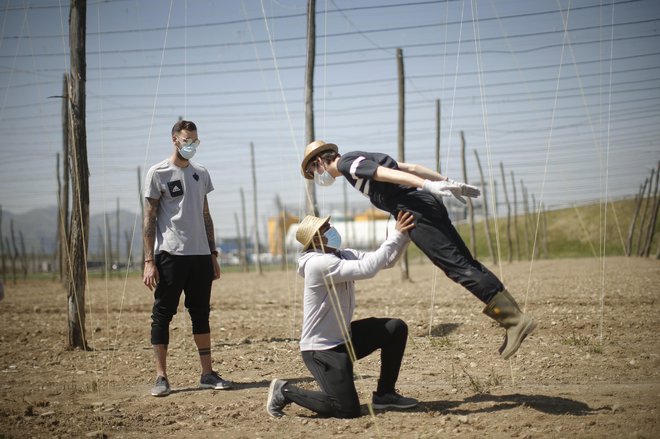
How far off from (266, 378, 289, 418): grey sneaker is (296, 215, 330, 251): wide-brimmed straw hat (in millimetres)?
1005

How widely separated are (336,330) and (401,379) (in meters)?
1.38

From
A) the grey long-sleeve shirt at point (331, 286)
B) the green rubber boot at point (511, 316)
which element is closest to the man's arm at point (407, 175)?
the grey long-sleeve shirt at point (331, 286)

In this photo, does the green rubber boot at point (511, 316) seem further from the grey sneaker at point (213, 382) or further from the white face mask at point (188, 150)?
the white face mask at point (188, 150)

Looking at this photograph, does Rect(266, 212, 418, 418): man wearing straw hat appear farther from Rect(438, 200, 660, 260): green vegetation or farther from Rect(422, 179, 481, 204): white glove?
Rect(438, 200, 660, 260): green vegetation

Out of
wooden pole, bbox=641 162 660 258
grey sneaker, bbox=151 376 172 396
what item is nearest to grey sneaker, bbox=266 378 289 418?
grey sneaker, bbox=151 376 172 396

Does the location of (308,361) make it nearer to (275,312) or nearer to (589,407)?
(589,407)

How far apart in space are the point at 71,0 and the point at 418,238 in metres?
5.81

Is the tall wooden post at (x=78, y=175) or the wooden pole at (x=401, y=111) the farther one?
the wooden pole at (x=401, y=111)

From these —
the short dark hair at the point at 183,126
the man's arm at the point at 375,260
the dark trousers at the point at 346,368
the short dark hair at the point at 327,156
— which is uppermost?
the short dark hair at the point at 183,126

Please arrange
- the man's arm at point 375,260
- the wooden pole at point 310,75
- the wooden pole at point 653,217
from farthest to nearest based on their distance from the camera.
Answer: the wooden pole at point 653,217, the wooden pole at point 310,75, the man's arm at point 375,260

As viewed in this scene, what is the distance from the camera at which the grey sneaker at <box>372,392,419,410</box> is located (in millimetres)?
4645

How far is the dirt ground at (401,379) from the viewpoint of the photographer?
4.24m

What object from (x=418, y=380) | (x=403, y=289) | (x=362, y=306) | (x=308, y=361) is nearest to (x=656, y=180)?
(x=403, y=289)

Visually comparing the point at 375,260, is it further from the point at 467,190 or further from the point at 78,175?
the point at 78,175
